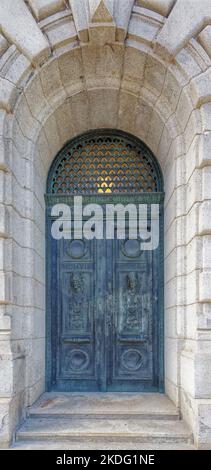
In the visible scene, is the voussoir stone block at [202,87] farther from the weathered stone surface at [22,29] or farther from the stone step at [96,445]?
the stone step at [96,445]

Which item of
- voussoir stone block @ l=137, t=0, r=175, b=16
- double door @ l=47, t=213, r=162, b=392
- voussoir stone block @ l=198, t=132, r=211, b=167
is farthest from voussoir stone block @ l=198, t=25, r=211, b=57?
double door @ l=47, t=213, r=162, b=392

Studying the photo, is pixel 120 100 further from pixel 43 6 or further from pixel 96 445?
pixel 96 445

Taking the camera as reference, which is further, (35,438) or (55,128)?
(55,128)

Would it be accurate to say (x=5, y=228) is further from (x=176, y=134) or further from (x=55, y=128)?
(x=176, y=134)

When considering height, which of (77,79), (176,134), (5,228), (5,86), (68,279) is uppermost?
(77,79)

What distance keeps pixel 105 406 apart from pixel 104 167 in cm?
400

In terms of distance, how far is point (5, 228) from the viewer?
222 inches

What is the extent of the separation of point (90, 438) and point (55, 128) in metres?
4.72

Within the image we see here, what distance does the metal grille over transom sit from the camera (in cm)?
753

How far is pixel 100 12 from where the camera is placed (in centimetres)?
564

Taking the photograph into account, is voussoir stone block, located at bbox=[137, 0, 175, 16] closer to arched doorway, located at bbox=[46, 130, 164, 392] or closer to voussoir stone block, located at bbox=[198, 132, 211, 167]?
voussoir stone block, located at bbox=[198, 132, 211, 167]

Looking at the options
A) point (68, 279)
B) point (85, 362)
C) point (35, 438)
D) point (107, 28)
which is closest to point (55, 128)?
point (107, 28)

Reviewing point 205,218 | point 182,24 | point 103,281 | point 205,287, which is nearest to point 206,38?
point 182,24

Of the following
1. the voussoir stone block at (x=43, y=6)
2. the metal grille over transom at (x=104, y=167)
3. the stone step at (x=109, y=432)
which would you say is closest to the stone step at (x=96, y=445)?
the stone step at (x=109, y=432)
